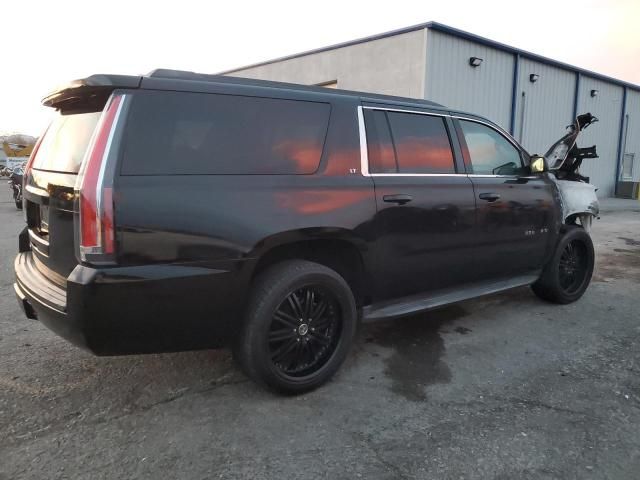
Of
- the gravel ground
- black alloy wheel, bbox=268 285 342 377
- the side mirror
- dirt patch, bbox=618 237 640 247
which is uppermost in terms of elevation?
the side mirror

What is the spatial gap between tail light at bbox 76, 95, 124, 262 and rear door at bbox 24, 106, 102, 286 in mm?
197

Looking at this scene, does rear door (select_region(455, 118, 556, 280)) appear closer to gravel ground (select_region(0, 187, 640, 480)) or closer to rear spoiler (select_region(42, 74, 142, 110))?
gravel ground (select_region(0, 187, 640, 480))

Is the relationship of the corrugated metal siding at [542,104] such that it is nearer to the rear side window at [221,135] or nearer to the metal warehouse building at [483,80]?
the metal warehouse building at [483,80]

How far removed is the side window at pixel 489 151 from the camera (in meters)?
4.21

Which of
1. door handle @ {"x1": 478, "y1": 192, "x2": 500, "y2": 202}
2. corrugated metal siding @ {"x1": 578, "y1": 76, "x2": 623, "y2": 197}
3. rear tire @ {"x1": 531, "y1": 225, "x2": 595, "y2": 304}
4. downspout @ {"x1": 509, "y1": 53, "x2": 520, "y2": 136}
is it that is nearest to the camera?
door handle @ {"x1": 478, "y1": 192, "x2": 500, "y2": 202}

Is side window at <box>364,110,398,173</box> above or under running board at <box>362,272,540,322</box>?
above

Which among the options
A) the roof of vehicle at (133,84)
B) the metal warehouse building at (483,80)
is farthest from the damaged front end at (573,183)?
the metal warehouse building at (483,80)

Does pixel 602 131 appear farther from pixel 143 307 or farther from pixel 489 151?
pixel 143 307

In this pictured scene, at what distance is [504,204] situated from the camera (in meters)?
4.27

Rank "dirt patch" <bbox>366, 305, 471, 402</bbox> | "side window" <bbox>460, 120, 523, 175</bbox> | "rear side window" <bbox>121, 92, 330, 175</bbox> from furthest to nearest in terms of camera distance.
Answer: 1. "side window" <bbox>460, 120, 523, 175</bbox>
2. "dirt patch" <bbox>366, 305, 471, 402</bbox>
3. "rear side window" <bbox>121, 92, 330, 175</bbox>

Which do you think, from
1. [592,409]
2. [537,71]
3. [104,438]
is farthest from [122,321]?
[537,71]

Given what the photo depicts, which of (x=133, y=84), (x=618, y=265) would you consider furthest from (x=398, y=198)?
(x=618, y=265)

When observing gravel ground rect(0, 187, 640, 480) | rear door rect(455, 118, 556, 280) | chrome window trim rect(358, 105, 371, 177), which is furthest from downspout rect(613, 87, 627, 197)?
chrome window trim rect(358, 105, 371, 177)

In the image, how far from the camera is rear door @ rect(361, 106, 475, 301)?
346cm
